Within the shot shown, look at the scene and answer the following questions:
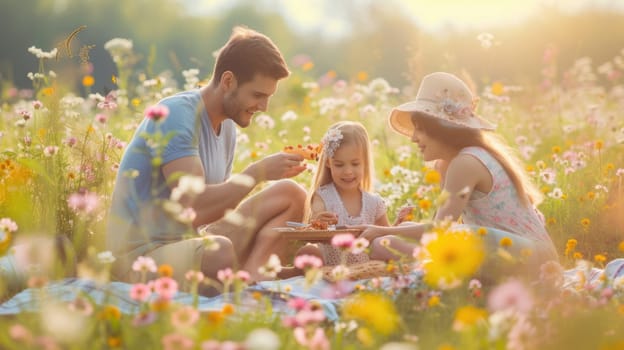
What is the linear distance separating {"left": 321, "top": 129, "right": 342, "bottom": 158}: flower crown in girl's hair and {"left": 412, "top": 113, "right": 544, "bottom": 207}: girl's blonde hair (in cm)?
54

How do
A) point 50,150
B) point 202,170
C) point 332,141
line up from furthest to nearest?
point 332,141 → point 50,150 → point 202,170

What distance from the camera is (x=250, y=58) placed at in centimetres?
415

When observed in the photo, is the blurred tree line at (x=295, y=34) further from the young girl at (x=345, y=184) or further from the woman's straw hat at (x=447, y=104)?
the woman's straw hat at (x=447, y=104)

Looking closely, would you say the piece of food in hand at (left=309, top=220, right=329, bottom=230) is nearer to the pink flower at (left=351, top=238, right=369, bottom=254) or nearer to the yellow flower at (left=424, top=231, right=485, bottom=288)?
the pink flower at (left=351, top=238, right=369, bottom=254)

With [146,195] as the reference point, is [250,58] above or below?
above

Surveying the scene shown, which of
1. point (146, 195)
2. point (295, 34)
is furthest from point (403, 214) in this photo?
point (295, 34)

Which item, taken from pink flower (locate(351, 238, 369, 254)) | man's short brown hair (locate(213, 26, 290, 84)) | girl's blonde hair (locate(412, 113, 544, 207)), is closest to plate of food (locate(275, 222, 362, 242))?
girl's blonde hair (locate(412, 113, 544, 207))

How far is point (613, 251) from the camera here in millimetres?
5023

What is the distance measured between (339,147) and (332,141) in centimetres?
6

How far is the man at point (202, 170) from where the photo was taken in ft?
12.6

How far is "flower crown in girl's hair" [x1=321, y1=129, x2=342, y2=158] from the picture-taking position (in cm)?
484

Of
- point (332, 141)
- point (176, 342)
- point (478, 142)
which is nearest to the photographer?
point (176, 342)

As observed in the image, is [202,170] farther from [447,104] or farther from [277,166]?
[447,104]

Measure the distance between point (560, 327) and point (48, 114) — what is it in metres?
3.06
